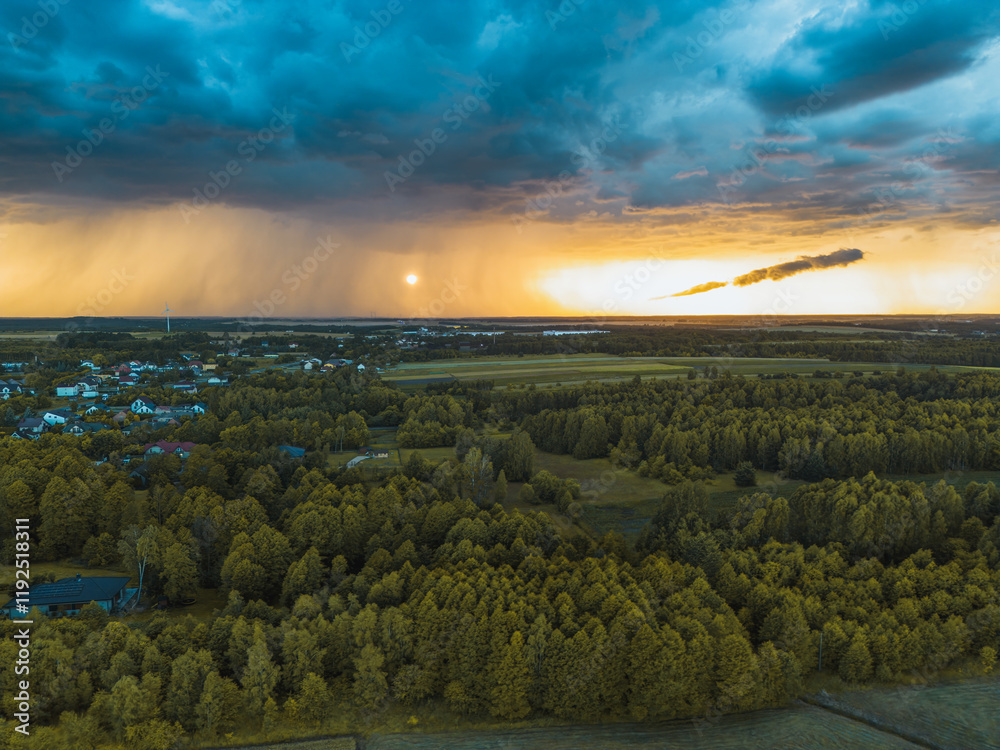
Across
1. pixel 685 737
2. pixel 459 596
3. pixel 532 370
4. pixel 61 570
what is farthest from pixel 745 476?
pixel 532 370

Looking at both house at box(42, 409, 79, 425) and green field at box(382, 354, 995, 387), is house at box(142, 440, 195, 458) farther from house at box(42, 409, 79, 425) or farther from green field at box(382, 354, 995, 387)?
green field at box(382, 354, 995, 387)

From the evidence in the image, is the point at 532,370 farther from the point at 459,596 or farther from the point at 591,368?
the point at 459,596

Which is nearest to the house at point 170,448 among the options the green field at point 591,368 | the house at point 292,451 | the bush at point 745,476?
the house at point 292,451

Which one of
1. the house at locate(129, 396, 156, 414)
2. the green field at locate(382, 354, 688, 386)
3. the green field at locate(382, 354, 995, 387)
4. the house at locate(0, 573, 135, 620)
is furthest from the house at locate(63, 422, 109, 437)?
the green field at locate(382, 354, 688, 386)

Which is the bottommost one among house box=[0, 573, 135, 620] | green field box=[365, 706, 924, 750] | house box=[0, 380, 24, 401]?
green field box=[365, 706, 924, 750]

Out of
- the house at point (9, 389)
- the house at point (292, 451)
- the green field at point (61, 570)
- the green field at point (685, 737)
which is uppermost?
the house at point (9, 389)

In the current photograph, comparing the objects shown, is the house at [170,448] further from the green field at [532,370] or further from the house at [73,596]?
the green field at [532,370]
